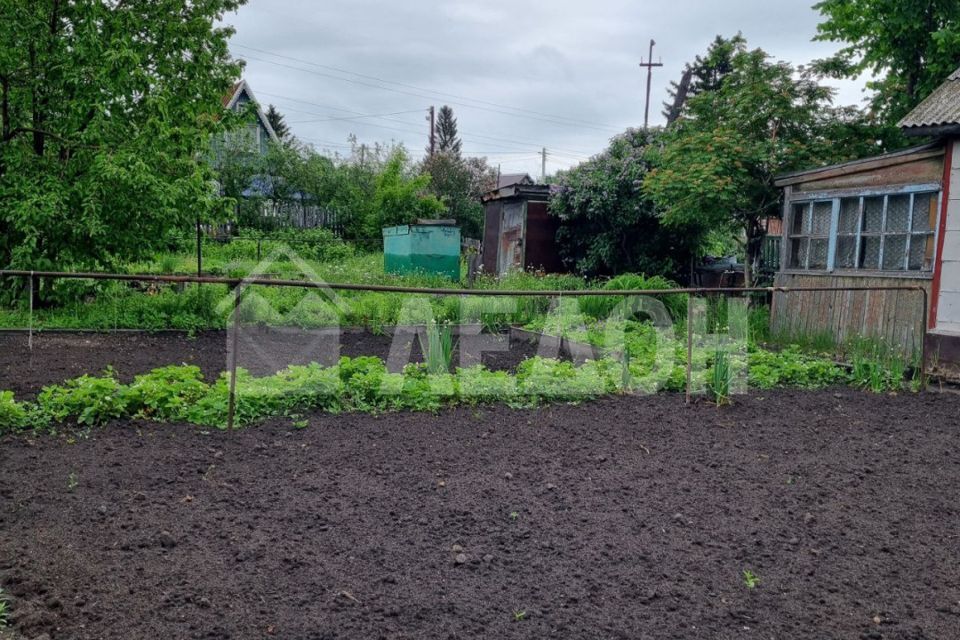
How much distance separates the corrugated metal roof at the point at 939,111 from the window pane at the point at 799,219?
72.2 inches

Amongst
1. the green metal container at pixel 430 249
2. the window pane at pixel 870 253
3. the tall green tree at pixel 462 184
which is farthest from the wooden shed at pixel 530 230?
the tall green tree at pixel 462 184

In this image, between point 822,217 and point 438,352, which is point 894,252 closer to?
point 822,217

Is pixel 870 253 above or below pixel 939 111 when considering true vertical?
below

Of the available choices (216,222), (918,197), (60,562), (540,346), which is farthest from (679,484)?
(216,222)

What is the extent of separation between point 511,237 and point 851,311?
7.72 m

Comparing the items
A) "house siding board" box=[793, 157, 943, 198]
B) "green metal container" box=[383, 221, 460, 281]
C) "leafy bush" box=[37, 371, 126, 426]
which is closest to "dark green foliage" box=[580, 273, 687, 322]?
"house siding board" box=[793, 157, 943, 198]

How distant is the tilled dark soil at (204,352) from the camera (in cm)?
589

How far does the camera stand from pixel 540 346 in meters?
8.09

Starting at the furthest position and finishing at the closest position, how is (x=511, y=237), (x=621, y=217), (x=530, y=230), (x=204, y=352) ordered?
1. (x=511, y=237)
2. (x=530, y=230)
3. (x=621, y=217)
4. (x=204, y=352)

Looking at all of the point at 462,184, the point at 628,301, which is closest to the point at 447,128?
the point at 462,184

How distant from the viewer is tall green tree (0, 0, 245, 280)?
8570 millimetres

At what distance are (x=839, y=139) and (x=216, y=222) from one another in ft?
29.7

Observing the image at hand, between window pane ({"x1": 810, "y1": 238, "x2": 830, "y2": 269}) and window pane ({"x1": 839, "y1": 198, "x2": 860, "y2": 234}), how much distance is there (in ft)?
0.99

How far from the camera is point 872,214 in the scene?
797 centimetres
